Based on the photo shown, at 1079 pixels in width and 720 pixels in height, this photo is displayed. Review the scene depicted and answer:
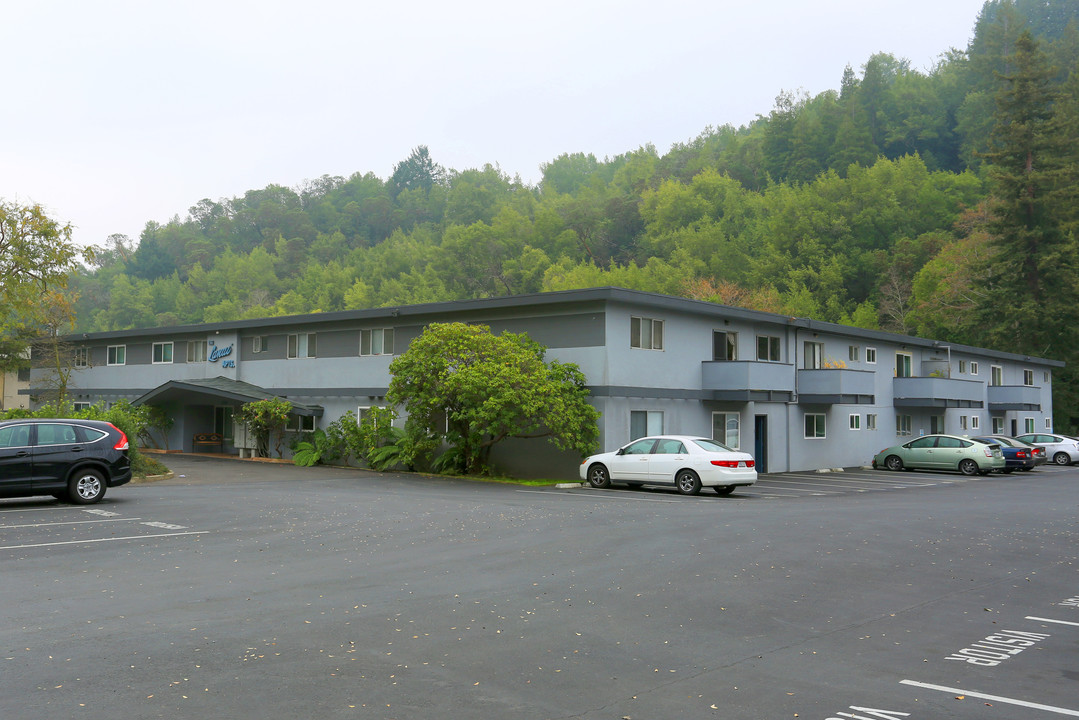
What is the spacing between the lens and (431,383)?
28.2 m

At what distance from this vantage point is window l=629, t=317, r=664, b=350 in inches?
1139

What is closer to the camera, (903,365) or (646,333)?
(646,333)

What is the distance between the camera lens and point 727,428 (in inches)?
1270

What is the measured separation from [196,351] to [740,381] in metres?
25.1

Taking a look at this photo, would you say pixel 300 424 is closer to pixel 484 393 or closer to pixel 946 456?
pixel 484 393

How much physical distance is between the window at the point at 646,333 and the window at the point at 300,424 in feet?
46.7

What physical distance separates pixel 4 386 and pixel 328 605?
55.5m

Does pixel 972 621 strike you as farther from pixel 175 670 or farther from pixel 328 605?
pixel 175 670

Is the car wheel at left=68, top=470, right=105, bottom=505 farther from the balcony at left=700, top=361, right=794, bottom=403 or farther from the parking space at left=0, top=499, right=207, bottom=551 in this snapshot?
the balcony at left=700, top=361, right=794, bottom=403

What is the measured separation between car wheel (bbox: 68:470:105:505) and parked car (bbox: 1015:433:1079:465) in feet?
130

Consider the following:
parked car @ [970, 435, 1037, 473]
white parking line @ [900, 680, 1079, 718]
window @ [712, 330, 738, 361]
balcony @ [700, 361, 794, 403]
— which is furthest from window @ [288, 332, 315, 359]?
white parking line @ [900, 680, 1079, 718]

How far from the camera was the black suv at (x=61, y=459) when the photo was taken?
17609 mm

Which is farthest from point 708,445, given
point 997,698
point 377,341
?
point 997,698

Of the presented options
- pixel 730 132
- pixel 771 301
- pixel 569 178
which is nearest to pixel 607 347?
pixel 771 301
